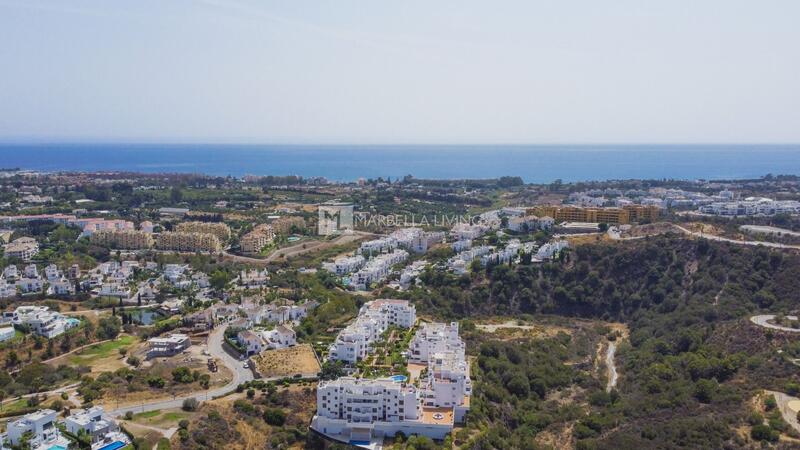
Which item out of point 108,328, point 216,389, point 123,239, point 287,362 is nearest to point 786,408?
point 287,362

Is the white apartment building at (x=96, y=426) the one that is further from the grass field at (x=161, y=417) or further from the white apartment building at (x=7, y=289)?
the white apartment building at (x=7, y=289)

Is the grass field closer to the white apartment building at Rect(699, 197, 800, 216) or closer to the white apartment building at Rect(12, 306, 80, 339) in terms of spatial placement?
the white apartment building at Rect(12, 306, 80, 339)

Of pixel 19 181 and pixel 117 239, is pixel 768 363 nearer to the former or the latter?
pixel 117 239

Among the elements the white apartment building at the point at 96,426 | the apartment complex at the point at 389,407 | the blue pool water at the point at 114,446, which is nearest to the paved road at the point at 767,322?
the apartment complex at the point at 389,407

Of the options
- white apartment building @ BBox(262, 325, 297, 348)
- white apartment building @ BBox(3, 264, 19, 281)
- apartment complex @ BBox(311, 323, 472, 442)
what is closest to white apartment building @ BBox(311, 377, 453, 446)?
apartment complex @ BBox(311, 323, 472, 442)

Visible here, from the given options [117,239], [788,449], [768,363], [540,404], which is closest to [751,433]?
[788,449]

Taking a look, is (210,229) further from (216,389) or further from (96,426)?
(96,426)
